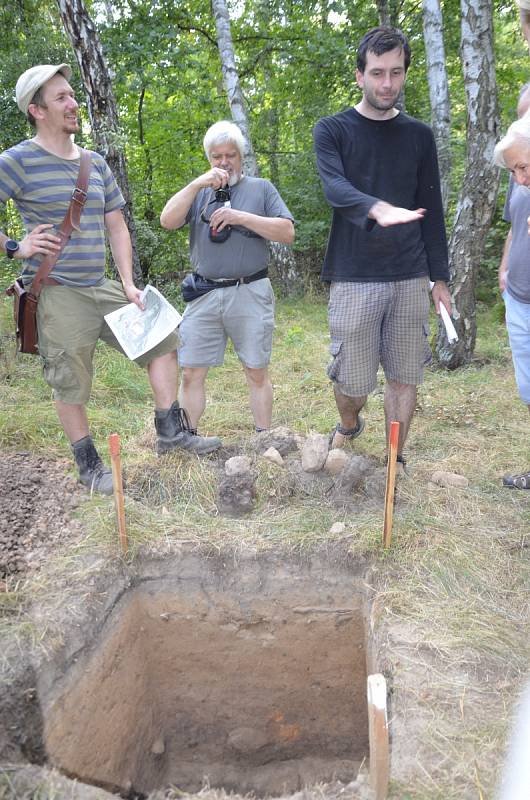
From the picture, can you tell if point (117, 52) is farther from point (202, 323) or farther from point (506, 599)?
point (506, 599)

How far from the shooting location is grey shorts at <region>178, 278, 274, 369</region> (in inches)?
131

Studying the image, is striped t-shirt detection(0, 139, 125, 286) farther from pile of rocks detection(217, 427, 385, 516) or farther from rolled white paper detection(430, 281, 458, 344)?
rolled white paper detection(430, 281, 458, 344)

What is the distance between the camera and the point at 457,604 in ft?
7.79

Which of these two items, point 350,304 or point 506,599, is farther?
point 350,304

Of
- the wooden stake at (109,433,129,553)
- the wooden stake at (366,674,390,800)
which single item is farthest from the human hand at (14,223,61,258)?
the wooden stake at (366,674,390,800)

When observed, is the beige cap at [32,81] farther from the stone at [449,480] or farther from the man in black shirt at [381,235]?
the stone at [449,480]

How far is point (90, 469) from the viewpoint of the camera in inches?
127

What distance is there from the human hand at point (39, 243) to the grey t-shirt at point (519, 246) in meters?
2.15

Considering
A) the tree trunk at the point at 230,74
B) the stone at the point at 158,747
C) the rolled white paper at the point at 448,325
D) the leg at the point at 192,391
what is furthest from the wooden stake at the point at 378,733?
the tree trunk at the point at 230,74

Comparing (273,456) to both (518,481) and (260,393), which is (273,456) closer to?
(260,393)

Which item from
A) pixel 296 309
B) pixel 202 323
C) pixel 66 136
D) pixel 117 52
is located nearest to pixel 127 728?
pixel 202 323

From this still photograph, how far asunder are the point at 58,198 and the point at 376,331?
1674 millimetres

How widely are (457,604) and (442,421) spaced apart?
2061mm

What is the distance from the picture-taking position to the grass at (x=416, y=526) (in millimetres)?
1934
